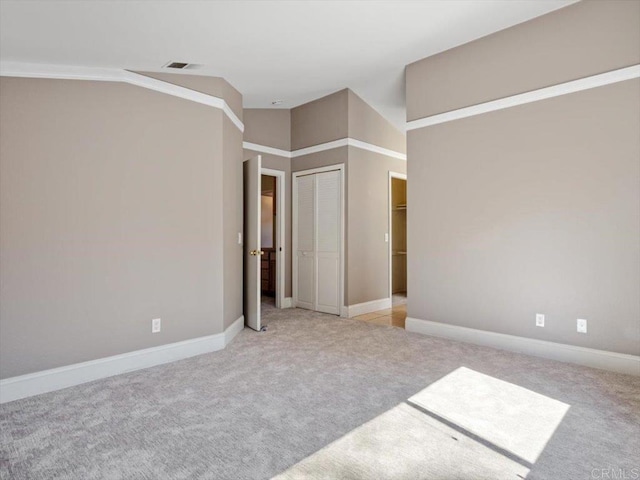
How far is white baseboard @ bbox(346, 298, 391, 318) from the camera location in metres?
5.24

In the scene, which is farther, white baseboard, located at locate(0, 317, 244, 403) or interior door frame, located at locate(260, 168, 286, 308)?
interior door frame, located at locate(260, 168, 286, 308)

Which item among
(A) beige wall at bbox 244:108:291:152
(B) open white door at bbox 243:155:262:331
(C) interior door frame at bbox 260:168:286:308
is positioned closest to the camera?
(B) open white door at bbox 243:155:262:331

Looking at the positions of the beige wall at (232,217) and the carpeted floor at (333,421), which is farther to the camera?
the beige wall at (232,217)

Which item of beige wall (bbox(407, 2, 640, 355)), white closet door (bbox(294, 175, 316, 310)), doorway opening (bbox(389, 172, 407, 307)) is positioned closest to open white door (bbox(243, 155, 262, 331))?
white closet door (bbox(294, 175, 316, 310))

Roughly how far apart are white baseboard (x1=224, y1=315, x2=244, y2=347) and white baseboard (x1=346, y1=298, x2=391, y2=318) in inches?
60.4

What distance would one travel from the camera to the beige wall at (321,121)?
526 cm

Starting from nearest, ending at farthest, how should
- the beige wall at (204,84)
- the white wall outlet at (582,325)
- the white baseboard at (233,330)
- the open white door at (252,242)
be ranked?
the white wall outlet at (582,325) → the beige wall at (204,84) → the white baseboard at (233,330) → the open white door at (252,242)

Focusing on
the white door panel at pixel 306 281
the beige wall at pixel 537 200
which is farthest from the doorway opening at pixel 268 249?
the beige wall at pixel 537 200

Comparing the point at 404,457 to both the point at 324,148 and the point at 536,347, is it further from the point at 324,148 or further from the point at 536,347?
the point at 324,148

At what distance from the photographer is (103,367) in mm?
3004

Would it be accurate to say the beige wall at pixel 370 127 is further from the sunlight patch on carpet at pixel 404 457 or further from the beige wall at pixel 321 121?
the sunlight patch on carpet at pixel 404 457

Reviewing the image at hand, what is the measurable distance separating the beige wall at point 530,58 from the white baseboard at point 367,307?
2676 mm

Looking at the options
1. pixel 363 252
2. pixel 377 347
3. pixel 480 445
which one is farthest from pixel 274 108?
pixel 480 445

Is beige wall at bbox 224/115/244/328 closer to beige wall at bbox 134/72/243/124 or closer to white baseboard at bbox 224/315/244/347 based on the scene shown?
white baseboard at bbox 224/315/244/347
